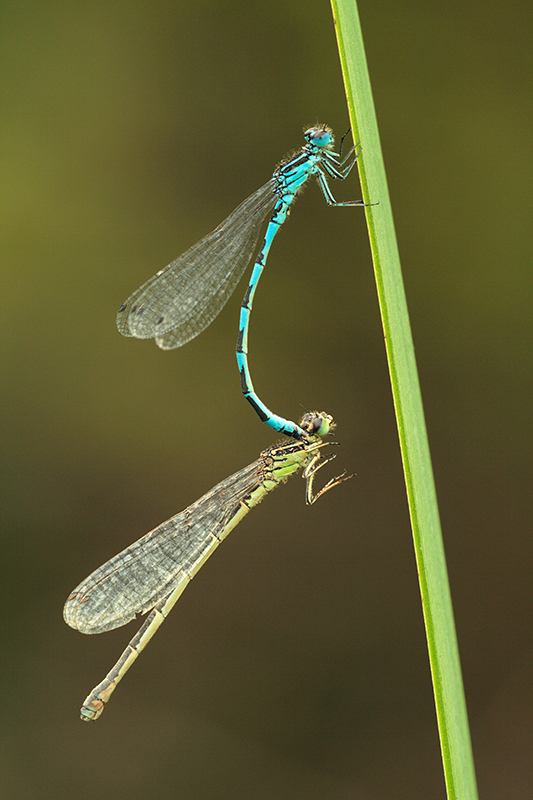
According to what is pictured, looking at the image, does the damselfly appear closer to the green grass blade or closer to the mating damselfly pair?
the mating damselfly pair

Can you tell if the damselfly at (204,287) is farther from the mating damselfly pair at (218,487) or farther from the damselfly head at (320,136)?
the damselfly head at (320,136)

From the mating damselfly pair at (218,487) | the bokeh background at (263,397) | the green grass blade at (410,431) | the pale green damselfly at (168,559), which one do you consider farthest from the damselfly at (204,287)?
the bokeh background at (263,397)

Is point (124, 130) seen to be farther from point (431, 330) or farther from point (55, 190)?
point (431, 330)

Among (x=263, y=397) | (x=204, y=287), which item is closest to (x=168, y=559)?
(x=204, y=287)

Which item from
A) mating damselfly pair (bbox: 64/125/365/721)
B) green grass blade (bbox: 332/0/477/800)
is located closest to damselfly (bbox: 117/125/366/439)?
mating damselfly pair (bbox: 64/125/365/721)

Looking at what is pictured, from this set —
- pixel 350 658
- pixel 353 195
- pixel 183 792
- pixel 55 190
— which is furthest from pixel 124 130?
pixel 183 792

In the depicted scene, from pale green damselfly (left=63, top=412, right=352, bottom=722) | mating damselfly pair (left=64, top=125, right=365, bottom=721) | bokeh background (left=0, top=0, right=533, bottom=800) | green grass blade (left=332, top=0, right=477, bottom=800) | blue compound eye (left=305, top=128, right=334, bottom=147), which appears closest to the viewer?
green grass blade (left=332, top=0, right=477, bottom=800)
